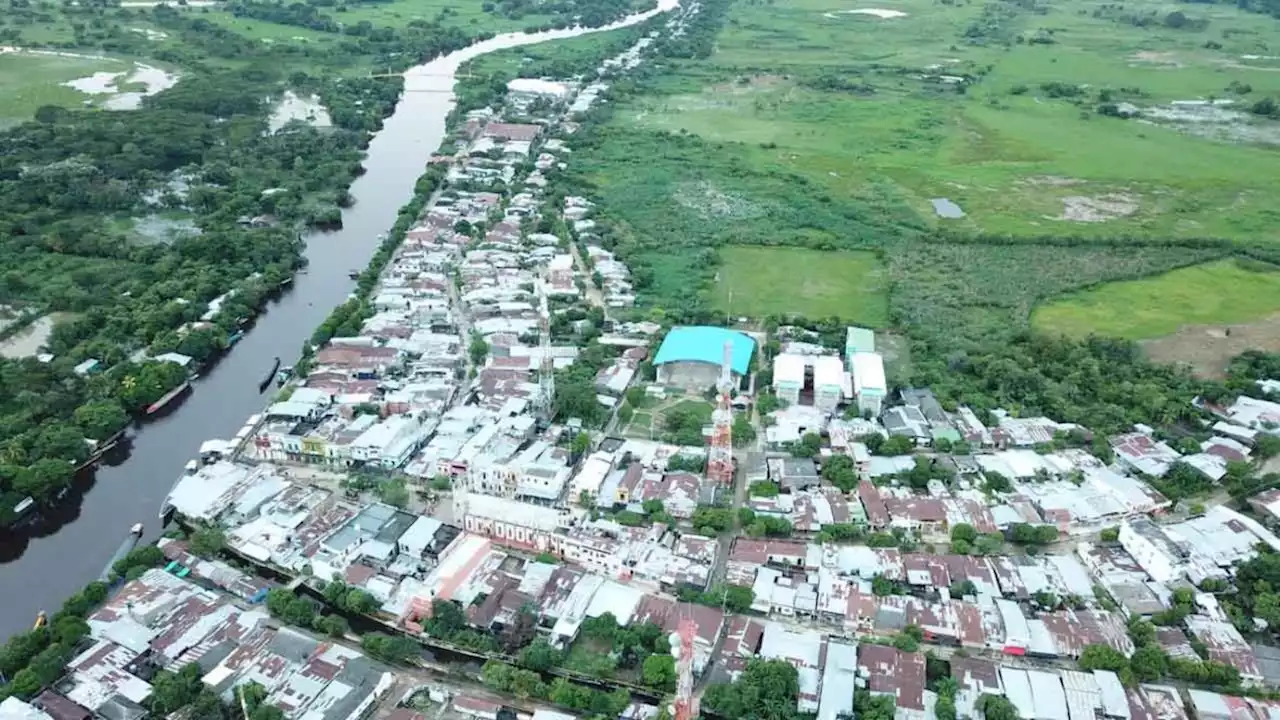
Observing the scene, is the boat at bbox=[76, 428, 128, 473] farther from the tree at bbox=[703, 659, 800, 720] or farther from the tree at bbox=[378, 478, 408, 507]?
the tree at bbox=[703, 659, 800, 720]

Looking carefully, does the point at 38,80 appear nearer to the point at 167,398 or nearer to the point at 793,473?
the point at 167,398

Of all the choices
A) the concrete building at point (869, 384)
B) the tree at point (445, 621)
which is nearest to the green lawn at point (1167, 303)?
the concrete building at point (869, 384)

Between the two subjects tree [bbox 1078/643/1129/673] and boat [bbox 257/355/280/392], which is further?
boat [bbox 257/355/280/392]

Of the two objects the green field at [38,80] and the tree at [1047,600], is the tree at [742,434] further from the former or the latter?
the green field at [38,80]

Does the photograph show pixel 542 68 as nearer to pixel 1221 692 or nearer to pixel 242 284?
pixel 242 284

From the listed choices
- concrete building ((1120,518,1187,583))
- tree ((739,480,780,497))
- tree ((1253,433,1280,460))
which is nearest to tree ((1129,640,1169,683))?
concrete building ((1120,518,1187,583))

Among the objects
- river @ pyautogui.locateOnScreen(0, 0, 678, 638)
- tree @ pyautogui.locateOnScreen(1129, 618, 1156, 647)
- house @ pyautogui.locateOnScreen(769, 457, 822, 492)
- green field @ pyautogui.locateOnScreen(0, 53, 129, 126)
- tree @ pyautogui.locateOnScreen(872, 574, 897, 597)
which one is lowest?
river @ pyautogui.locateOnScreen(0, 0, 678, 638)
